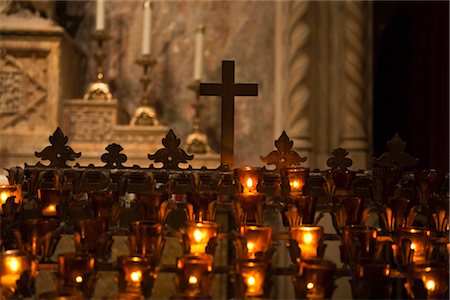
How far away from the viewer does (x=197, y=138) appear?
3.38 meters

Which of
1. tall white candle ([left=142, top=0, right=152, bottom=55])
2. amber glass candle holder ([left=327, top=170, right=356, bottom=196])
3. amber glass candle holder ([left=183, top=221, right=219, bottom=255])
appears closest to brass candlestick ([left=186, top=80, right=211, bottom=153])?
tall white candle ([left=142, top=0, right=152, bottom=55])

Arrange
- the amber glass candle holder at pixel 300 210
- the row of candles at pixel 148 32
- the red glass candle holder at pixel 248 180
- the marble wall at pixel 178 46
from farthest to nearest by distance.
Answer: the marble wall at pixel 178 46 → the row of candles at pixel 148 32 → the red glass candle holder at pixel 248 180 → the amber glass candle holder at pixel 300 210

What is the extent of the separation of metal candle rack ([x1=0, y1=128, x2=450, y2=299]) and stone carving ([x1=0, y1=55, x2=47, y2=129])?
1394 mm

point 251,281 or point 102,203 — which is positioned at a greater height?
point 102,203

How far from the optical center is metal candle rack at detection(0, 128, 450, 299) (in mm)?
Result: 1191

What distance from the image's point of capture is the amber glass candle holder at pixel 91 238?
1.34 meters

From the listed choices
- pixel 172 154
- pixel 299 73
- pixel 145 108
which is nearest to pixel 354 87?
pixel 299 73

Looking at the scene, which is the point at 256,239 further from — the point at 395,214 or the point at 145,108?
the point at 145,108

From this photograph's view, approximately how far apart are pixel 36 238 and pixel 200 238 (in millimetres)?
331

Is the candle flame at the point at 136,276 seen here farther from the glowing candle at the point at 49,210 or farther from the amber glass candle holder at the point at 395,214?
the amber glass candle holder at the point at 395,214

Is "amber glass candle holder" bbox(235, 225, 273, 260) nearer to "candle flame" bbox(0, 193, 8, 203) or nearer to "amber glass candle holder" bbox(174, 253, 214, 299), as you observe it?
"amber glass candle holder" bbox(174, 253, 214, 299)

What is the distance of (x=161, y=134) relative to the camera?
3.28 m

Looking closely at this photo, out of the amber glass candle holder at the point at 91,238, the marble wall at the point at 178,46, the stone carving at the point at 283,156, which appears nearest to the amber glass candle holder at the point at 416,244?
the stone carving at the point at 283,156

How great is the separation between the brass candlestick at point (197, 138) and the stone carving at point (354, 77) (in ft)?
2.41
